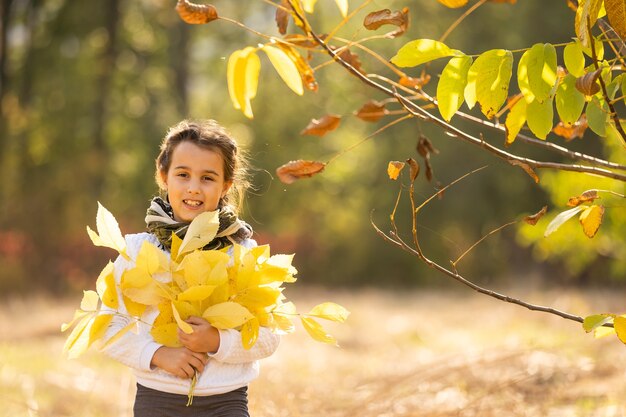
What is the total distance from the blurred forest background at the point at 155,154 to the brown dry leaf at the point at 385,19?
1240 centimetres

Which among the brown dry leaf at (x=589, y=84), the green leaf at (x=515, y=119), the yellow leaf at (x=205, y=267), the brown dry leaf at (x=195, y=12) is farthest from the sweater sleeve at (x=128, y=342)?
the brown dry leaf at (x=589, y=84)

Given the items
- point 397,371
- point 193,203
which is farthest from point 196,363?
point 397,371

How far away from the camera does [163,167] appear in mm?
2758

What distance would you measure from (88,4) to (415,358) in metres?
12.1

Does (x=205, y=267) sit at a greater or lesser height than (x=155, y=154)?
lesser

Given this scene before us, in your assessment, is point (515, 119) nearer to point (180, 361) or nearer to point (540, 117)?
point (540, 117)

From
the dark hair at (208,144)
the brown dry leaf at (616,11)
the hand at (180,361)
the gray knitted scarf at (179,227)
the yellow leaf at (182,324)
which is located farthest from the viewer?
the dark hair at (208,144)

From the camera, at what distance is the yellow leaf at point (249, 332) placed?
7.56 feet

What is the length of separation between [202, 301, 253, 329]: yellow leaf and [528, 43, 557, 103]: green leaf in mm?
915

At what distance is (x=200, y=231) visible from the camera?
2299 millimetres

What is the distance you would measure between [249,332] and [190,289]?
0.72ft

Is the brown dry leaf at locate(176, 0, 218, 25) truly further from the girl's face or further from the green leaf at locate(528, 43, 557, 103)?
the girl's face

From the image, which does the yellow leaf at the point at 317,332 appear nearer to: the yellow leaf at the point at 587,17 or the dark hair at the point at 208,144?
the dark hair at the point at 208,144

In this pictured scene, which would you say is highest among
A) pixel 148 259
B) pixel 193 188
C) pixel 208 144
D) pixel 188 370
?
pixel 208 144
